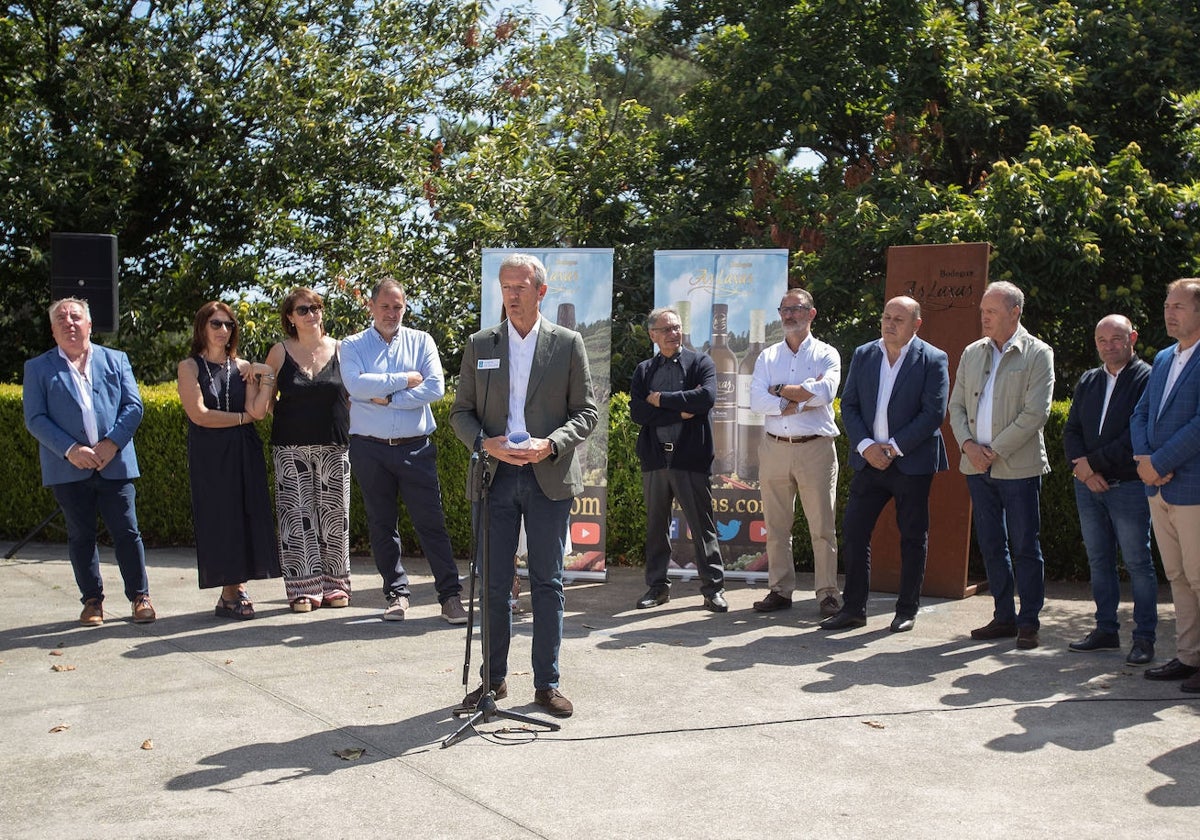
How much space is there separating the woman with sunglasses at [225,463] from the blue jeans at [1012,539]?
426 centimetres

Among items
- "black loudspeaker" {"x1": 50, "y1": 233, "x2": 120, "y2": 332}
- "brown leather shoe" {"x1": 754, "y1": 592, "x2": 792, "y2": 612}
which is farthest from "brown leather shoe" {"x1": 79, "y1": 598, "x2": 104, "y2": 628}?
"brown leather shoe" {"x1": 754, "y1": 592, "x2": 792, "y2": 612}

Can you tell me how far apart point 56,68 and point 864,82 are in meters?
8.62

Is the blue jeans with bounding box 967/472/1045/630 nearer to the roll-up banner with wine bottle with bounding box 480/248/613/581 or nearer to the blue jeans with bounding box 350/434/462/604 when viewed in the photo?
the roll-up banner with wine bottle with bounding box 480/248/613/581

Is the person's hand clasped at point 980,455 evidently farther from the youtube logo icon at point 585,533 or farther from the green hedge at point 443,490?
the youtube logo icon at point 585,533

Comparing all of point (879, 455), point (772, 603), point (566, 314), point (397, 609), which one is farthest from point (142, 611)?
point (879, 455)

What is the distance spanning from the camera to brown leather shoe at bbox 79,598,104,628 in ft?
23.8

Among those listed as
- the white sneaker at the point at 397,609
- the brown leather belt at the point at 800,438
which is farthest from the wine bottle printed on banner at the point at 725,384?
the white sneaker at the point at 397,609

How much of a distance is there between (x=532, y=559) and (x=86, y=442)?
332cm

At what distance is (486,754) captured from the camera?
4.79 m

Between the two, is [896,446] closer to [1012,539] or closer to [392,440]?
[1012,539]

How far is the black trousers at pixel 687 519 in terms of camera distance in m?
7.93

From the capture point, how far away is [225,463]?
7.47m

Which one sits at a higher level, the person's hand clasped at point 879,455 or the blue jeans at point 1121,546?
the person's hand clasped at point 879,455

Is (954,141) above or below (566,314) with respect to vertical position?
above
